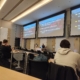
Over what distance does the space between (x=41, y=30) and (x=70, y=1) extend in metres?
2.95

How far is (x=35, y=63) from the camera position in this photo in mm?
2344

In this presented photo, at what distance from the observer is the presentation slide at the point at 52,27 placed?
5.74 meters

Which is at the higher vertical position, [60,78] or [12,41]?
[12,41]

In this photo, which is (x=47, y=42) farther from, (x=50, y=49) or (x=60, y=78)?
(x=60, y=78)

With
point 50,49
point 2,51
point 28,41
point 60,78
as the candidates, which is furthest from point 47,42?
point 60,78

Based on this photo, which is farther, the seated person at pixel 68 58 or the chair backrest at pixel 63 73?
the seated person at pixel 68 58

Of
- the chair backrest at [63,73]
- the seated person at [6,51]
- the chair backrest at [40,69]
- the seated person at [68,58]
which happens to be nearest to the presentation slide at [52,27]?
the seated person at [6,51]

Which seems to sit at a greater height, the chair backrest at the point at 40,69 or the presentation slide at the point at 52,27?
the presentation slide at the point at 52,27

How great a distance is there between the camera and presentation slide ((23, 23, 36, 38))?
806cm

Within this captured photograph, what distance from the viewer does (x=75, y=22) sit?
5094 millimetres

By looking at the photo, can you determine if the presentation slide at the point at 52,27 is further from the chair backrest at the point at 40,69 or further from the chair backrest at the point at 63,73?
the chair backrest at the point at 63,73

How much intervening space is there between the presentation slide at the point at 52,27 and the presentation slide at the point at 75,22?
0.56 metres

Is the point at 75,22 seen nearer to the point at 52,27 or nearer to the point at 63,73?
the point at 52,27

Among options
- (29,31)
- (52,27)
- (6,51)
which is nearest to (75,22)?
(52,27)
